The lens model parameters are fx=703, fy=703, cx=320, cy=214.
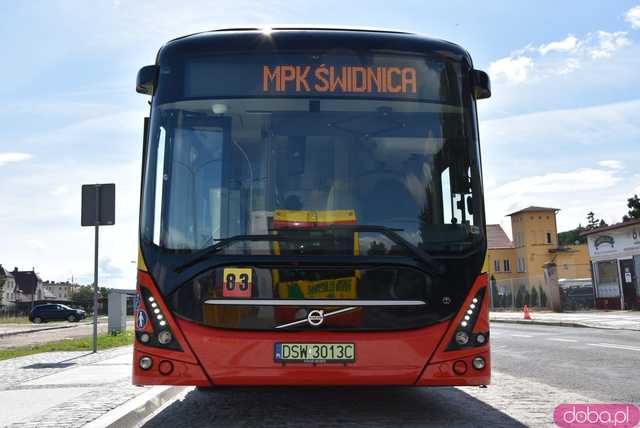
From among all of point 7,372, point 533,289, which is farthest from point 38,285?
point 7,372

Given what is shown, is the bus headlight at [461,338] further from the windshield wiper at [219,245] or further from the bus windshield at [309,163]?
the windshield wiper at [219,245]

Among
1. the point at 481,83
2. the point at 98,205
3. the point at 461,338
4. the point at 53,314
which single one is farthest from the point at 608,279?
the point at 53,314

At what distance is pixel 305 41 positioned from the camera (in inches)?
239

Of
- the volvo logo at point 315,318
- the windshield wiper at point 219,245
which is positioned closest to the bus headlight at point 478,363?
the volvo logo at point 315,318

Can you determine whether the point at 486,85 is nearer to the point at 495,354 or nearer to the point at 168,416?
the point at 168,416

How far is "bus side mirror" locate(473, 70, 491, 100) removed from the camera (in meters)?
6.14

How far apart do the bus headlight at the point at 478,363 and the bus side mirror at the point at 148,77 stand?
3509 mm

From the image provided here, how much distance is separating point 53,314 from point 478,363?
49812 mm

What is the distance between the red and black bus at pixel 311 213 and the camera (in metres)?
5.43

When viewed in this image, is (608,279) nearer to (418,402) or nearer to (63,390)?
(418,402)

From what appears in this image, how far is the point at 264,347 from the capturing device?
5.39 m

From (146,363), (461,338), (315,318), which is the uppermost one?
(315,318)

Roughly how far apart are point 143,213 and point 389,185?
2041mm

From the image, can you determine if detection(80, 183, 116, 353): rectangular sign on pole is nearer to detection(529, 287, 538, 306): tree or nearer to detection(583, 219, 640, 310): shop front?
detection(583, 219, 640, 310): shop front
